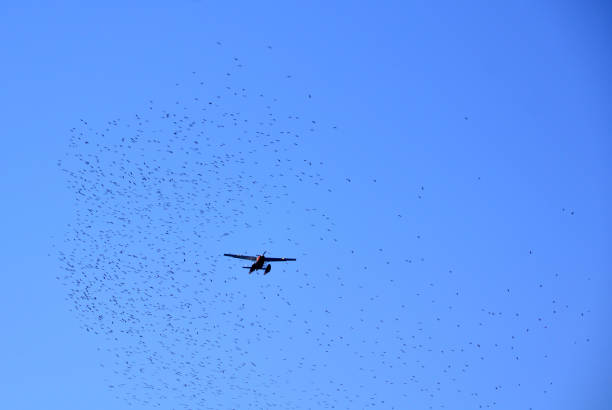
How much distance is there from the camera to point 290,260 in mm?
69875

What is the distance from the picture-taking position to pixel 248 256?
71250 mm

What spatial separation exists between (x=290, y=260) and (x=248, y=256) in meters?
3.94
